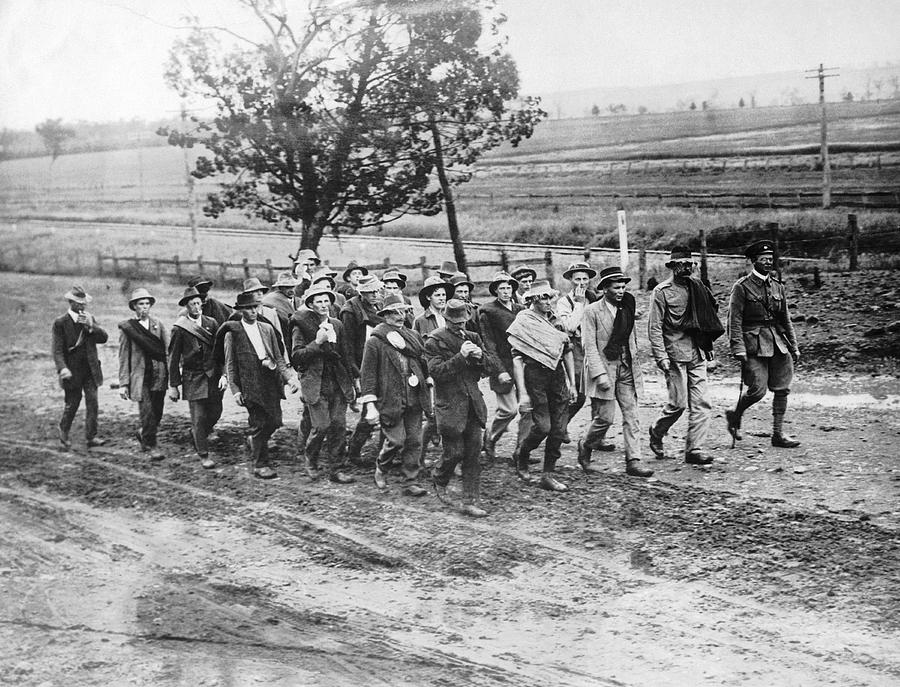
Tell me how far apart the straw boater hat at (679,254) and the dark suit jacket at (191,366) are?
3903 millimetres

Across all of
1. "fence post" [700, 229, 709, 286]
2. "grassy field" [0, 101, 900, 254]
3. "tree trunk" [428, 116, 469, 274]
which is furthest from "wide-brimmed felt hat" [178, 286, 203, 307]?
"fence post" [700, 229, 709, 286]

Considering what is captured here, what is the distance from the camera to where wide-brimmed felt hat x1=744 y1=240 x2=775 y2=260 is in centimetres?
646

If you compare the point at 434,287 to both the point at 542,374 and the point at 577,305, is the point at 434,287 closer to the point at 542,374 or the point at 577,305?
the point at 542,374

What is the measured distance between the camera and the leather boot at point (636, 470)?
250 inches

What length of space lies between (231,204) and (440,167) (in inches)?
87.0

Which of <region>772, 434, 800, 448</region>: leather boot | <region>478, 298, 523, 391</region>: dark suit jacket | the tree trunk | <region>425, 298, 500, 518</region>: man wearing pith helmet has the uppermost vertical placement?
the tree trunk

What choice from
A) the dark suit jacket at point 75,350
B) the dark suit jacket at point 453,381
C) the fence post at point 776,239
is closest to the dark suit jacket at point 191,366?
the dark suit jacket at point 75,350

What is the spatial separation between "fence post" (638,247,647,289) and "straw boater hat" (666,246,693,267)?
1.75ft

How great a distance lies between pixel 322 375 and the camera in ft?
23.3

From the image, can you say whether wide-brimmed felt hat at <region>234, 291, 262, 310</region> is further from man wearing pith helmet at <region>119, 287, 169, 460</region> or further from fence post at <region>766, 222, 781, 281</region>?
fence post at <region>766, 222, 781, 281</region>

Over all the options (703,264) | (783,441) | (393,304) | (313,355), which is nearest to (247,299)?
(313,355)

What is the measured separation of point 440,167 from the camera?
7.32 m

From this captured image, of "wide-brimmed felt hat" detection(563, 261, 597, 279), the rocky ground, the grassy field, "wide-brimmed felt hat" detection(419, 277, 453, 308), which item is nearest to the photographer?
the rocky ground

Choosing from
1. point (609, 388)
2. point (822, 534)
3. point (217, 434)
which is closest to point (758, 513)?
point (822, 534)
